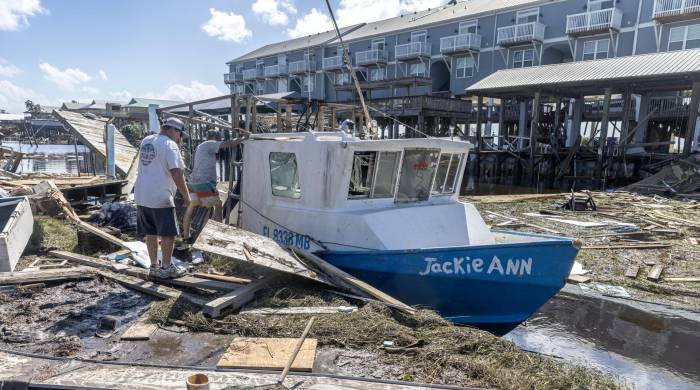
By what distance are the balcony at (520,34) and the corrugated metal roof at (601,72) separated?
679cm

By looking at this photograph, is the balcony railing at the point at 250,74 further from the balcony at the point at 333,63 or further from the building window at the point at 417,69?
the building window at the point at 417,69

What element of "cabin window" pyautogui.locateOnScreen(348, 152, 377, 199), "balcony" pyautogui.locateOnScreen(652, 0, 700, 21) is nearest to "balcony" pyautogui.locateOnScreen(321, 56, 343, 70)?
"balcony" pyautogui.locateOnScreen(652, 0, 700, 21)

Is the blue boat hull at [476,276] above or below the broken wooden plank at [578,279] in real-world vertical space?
above

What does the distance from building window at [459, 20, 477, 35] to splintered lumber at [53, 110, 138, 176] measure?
30.8 m

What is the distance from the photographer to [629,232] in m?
11.4

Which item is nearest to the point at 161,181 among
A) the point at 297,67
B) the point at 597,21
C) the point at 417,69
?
the point at 597,21

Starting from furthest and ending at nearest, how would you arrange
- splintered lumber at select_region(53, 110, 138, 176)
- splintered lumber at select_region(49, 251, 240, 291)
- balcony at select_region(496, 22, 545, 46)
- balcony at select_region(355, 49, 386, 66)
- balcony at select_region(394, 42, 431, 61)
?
balcony at select_region(355, 49, 386, 66) < balcony at select_region(394, 42, 431, 61) < balcony at select_region(496, 22, 545, 46) < splintered lumber at select_region(53, 110, 138, 176) < splintered lumber at select_region(49, 251, 240, 291)

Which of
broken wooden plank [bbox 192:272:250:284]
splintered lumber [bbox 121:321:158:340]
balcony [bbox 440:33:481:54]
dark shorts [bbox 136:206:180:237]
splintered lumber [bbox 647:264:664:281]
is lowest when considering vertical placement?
splintered lumber [bbox 647:264:664:281]

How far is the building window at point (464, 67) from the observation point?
3859cm

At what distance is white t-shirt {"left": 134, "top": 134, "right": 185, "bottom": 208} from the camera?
493cm

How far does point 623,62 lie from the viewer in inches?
940

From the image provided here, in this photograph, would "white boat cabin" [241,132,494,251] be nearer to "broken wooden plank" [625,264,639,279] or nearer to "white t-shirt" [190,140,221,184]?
"white t-shirt" [190,140,221,184]

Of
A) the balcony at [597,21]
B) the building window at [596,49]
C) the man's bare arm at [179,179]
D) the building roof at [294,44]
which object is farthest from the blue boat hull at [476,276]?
the building roof at [294,44]

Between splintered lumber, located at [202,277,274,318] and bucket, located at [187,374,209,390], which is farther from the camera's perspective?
splintered lumber, located at [202,277,274,318]
